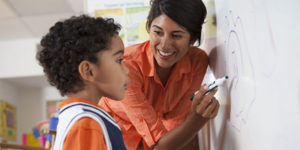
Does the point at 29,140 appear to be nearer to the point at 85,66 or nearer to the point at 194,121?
the point at 194,121

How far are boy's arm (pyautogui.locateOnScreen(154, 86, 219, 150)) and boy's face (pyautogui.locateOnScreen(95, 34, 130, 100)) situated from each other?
0.24 m

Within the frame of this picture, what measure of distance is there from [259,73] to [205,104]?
305mm

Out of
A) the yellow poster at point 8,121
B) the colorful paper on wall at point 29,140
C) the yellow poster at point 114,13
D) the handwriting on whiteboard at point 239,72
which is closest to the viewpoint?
the handwriting on whiteboard at point 239,72

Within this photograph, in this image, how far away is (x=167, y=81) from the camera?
1.20 m

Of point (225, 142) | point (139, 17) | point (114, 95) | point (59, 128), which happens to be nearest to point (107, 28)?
point (114, 95)

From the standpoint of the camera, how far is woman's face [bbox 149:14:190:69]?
104 centimetres

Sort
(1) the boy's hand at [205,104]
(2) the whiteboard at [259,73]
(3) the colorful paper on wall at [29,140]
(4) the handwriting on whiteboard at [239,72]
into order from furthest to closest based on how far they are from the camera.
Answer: (3) the colorful paper on wall at [29,140] → (1) the boy's hand at [205,104] → (4) the handwriting on whiteboard at [239,72] → (2) the whiteboard at [259,73]

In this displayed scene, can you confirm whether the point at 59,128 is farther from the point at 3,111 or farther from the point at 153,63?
the point at 3,111

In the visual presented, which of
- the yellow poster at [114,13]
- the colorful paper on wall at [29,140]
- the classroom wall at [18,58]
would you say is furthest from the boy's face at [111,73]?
the colorful paper on wall at [29,140]

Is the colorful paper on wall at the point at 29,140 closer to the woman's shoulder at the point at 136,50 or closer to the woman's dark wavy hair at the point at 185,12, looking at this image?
the woman's shoulder at the point at 136,50

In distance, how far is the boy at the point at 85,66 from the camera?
750 millimetres

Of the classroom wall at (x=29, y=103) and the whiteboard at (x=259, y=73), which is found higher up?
the whiteboard at (x=259, y=73)

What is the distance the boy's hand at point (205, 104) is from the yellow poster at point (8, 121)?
12.1 feet

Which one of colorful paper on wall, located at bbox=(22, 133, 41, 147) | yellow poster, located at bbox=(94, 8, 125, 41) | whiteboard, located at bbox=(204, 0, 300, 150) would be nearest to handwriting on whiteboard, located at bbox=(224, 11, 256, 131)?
whiteboard, located at bbox=(204, 0, 300, 150)
